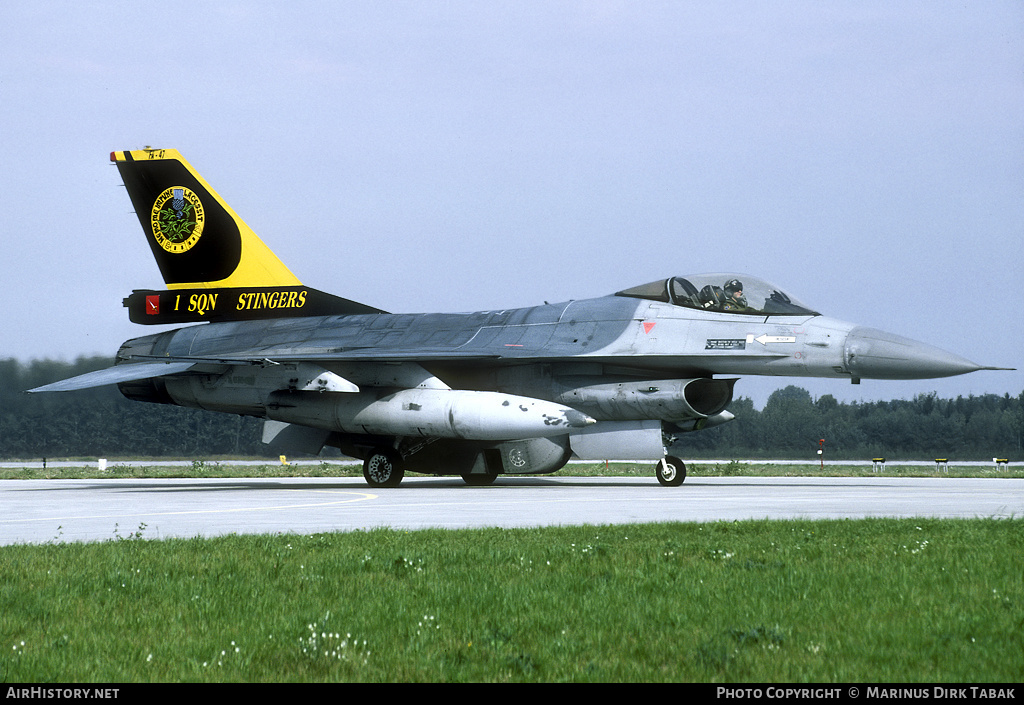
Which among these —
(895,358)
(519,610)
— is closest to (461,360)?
(895,358)

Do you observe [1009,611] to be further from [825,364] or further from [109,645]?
[825,364]

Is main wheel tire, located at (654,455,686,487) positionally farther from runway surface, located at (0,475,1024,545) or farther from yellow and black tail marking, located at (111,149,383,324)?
yellow and black tail marking, located at (111,149,383,324)

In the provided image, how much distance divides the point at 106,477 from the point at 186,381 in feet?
29.0

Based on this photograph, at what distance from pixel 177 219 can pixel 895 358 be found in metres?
15.1

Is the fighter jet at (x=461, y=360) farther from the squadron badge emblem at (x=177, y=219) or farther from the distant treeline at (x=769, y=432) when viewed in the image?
the distant treeline at (x=769, y=432)

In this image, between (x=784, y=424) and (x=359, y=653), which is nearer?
(x=359, y=653)

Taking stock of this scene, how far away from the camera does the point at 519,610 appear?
5.35 m

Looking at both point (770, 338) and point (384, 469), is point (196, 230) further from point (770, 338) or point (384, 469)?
point (770, 338)

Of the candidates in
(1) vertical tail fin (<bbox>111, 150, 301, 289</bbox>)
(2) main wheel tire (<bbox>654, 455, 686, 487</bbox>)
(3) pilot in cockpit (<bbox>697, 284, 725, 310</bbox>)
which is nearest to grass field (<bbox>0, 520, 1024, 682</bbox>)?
(3) pilot in cockpit (<bbox>697, 284, 725, 310</bbox>)

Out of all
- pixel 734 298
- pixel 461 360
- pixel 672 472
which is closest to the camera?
pixel 734 298

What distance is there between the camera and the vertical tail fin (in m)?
22.4
